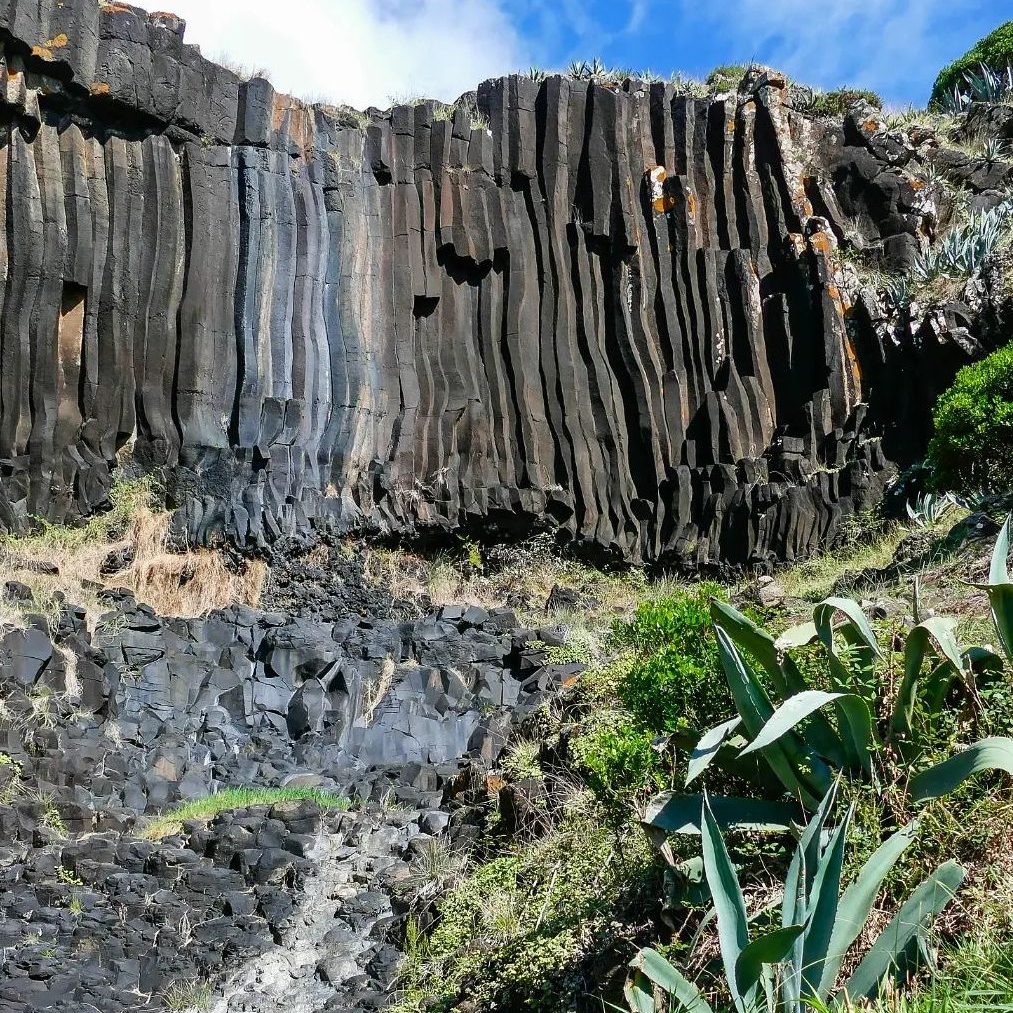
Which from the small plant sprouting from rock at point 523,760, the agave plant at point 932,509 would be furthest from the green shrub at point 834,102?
the small plant sprouting from rock at point 523,760

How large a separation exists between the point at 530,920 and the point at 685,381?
12.3 m

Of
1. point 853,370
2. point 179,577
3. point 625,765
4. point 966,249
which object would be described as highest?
point 966,249

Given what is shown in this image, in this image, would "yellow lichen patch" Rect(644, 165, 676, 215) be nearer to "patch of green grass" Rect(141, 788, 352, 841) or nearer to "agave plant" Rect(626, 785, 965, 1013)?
"patch of green grass" Rect(141, 788, 352, 841)

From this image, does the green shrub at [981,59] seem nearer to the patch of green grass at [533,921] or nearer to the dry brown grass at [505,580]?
the dry brown grass at [505,580]

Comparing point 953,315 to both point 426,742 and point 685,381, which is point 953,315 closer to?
point 685,381

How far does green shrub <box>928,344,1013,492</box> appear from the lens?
10.3 meters

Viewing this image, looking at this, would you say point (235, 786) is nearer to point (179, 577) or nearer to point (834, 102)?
point (179, 577)

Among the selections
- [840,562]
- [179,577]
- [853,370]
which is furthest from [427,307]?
[840,562]

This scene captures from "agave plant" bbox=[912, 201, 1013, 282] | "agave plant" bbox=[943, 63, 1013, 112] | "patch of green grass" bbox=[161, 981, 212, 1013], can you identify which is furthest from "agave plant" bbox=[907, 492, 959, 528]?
"agave plant" bbox=[943, 63, 1013, 112]

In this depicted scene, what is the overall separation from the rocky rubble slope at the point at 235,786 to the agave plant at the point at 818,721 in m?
2.93

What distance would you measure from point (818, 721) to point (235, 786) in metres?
7.16

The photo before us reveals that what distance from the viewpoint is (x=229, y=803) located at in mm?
9492

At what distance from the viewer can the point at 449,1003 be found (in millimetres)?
5684

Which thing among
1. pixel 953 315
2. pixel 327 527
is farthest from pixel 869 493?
pixel 327 527
